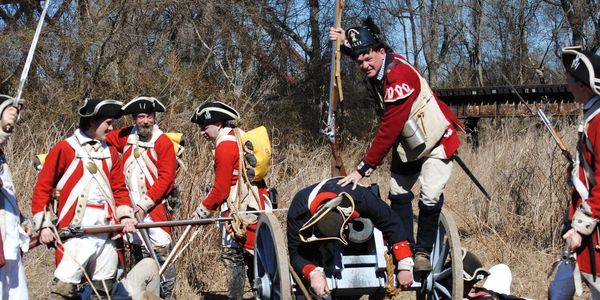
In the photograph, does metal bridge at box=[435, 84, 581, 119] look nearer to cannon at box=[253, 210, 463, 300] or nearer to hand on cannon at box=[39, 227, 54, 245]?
cannon at box=[253, 210, 463, 300]

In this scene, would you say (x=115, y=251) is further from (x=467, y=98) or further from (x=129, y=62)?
(x=467, y=98)

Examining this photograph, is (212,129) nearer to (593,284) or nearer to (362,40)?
(362,40)

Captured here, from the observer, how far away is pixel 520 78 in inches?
1046

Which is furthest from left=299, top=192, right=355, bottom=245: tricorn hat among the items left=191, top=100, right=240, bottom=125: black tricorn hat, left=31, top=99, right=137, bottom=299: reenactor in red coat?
left=191, top=100, right=240, bottom=125: black tricorn hat

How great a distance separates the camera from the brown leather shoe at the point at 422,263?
4789 millimetres

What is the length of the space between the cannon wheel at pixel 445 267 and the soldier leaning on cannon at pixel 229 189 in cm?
144

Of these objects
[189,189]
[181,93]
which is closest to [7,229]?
[189,189]

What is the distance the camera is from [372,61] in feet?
16.0

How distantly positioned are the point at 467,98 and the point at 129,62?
6.88 meters

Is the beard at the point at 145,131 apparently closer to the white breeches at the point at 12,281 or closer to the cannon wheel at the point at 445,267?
the white breeches at the point at 12,281

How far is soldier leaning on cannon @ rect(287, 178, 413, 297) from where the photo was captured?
456cm

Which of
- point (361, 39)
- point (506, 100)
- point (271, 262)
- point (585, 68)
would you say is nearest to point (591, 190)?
point (585, 68)

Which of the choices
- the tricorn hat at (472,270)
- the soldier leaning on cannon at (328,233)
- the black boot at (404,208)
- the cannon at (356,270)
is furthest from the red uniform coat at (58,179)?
the tricorn hat at (472,270)

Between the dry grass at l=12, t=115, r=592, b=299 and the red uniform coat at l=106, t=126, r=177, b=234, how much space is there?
1.09 metres
